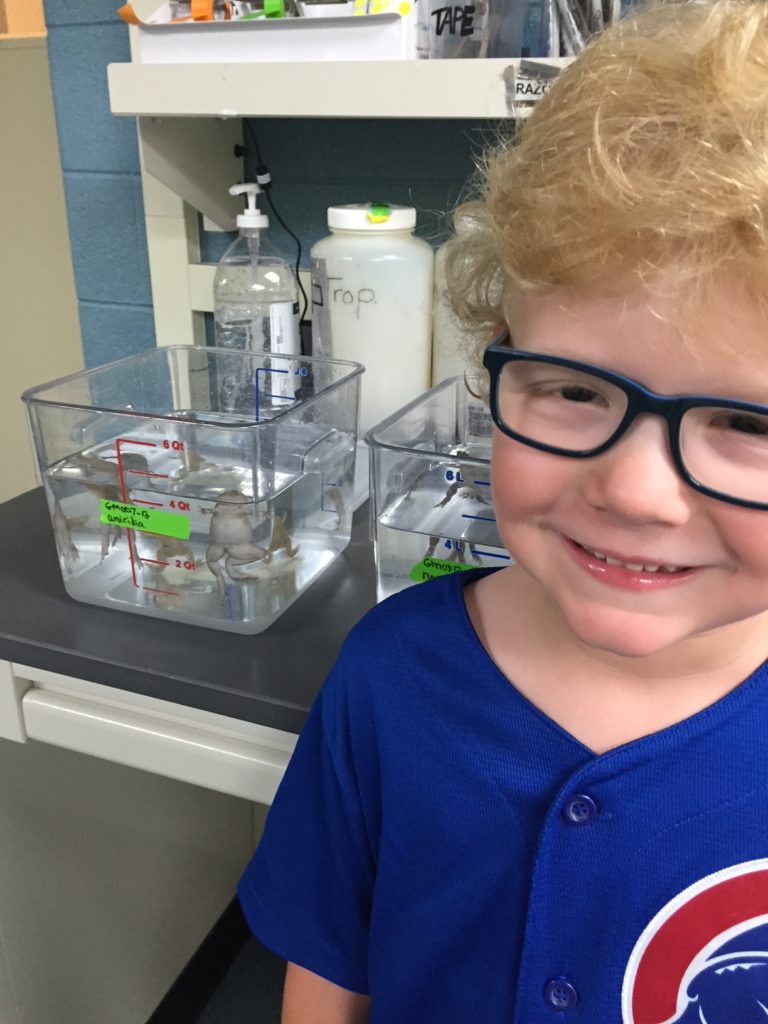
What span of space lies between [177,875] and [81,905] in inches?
9.6

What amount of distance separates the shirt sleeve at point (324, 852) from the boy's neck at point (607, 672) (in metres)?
0.11

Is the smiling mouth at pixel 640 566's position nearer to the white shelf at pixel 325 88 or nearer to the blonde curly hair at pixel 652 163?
the blonde curly hair at pixel 652 163

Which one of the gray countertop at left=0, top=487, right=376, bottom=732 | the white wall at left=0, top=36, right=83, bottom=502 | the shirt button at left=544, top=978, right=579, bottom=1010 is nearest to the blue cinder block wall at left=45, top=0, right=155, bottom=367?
the white wall at left=0, top=36, right=83, bottom=502

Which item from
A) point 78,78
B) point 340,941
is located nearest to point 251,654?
point 340,941

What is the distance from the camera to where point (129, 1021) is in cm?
128

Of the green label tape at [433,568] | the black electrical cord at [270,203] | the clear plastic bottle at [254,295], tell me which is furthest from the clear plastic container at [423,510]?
the black electrical cord at [270,203]

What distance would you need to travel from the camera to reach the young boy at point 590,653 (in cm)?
38

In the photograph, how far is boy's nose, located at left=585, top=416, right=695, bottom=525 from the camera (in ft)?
1.30

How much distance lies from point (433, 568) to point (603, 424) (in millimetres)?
350

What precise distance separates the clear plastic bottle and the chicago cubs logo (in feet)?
2.62

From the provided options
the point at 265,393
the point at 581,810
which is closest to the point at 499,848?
the point at 581,810

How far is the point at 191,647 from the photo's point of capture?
2.45ft

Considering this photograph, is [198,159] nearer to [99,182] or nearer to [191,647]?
[99,182]

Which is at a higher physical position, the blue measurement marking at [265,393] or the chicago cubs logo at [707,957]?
the blue measurement marking at [265,393]
